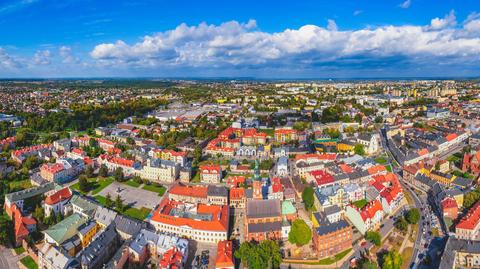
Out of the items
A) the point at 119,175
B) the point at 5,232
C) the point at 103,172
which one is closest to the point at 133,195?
the point at 119,175

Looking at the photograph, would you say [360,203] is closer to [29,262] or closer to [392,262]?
[392,262]

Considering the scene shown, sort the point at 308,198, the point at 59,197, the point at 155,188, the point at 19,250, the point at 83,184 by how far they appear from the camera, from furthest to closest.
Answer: the point at 155,188
the point at 83,184
the point at 59,197
the point at 308,198
the point at 19,250

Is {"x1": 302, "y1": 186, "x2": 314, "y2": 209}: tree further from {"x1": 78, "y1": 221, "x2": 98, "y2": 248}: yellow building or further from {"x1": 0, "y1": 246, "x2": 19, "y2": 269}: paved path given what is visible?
{"x1": 0, "y1": 246, "x2": 19, "y2": 269}: paved path

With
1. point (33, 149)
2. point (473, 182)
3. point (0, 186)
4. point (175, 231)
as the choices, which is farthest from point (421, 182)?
point (33, 149)

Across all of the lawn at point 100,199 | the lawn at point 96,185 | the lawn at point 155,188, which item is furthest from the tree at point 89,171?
the lawn at point 155,188

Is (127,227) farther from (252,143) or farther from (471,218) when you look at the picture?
(252,143)
